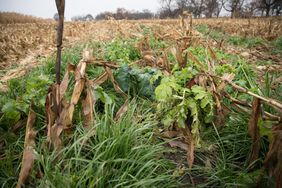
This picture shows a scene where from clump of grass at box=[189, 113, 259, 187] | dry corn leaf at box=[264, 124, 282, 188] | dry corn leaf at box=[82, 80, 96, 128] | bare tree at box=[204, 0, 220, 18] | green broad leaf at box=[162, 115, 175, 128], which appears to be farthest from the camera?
bare tree at box=[204, 0, 220, 18]

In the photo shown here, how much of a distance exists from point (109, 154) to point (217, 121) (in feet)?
3.47

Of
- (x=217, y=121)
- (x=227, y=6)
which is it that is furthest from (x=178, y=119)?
(x=227, y=6)

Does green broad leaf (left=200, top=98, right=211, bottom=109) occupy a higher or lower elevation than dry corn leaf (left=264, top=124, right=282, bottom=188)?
higher

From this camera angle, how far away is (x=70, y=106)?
6.48 ft

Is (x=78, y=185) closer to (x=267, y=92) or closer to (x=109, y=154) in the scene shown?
(x=109, y=154)

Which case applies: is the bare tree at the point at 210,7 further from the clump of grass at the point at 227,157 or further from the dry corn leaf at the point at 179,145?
the dry corn leaf at the point at 179,145

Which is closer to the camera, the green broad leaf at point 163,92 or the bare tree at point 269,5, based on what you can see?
the green broad leaf at point 163,92

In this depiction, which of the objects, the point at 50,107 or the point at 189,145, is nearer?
the point at 50,107

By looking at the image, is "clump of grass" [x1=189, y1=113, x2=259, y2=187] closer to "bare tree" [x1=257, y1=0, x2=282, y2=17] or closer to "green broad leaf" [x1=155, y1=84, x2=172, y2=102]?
"green broad leaf" [x1=155, y1=84, x2=172, y2=102]

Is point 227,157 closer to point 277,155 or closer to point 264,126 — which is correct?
point 264,126

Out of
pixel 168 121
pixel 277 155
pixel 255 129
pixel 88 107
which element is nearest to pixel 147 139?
pixel 168 121

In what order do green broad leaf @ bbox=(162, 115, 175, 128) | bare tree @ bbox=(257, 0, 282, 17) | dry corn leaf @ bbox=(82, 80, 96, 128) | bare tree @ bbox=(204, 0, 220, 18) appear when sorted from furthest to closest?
1. bare tree @ bbox=(204, 0, 220, 18)
2. bare tree @ bbox=(257, 0, 282, 17)
3. green broad leaf @ bbox=(162, 115, 175, 128)
4. dry corn leaf @ bbox=(82, 80, 96, 128)

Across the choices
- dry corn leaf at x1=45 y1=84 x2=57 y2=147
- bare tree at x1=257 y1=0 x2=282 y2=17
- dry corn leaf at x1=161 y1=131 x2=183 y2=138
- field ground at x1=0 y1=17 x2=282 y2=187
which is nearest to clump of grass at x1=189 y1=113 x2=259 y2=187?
field ground at x1=0 y1=17 x2=282 y2=187

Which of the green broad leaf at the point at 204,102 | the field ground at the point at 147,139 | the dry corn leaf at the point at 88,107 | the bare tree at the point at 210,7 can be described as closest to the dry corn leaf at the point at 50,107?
the field ground at the point at 147,139
